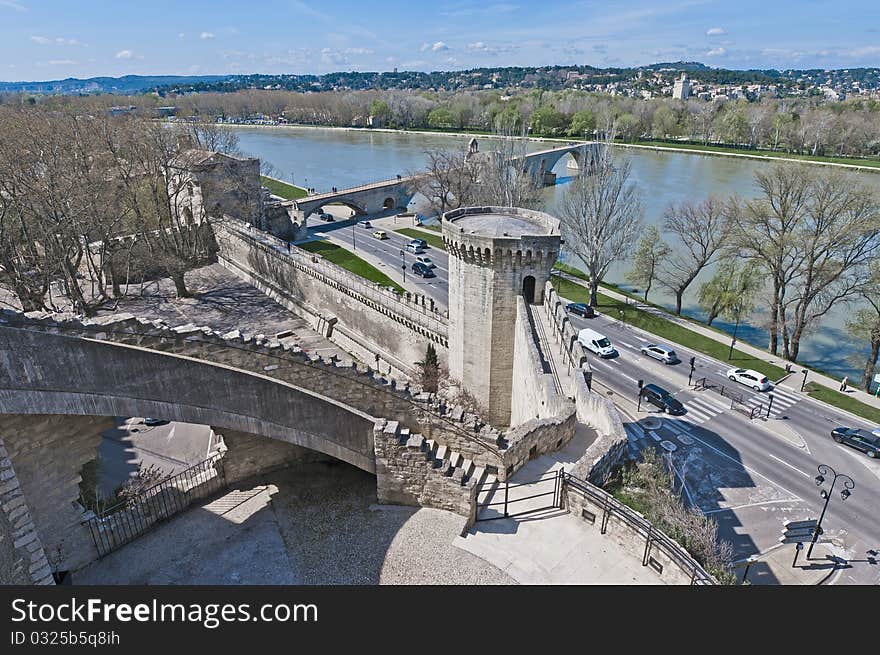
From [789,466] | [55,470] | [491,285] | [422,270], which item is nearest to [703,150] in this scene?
[422,270]

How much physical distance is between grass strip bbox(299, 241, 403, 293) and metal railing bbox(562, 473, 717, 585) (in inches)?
1154

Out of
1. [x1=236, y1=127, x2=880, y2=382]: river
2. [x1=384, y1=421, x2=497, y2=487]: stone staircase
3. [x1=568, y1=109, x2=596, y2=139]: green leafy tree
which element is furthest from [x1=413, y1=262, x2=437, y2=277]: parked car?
[x1=568, y1=109, x2=596, y2=139]: green leafy tree

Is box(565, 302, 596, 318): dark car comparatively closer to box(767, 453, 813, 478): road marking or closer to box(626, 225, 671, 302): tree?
box(626, 225, 671, 302): tree

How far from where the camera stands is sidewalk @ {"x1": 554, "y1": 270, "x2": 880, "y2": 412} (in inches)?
1119

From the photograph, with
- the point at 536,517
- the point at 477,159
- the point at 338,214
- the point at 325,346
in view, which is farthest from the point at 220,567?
the point at 338,214

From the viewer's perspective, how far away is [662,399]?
86.7 feet

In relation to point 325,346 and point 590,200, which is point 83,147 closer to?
point 325,346

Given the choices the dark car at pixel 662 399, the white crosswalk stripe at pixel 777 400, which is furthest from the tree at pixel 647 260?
the dark car at pixel 662 399

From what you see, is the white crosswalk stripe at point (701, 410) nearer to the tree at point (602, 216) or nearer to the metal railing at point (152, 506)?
the tree at point (602, 216)

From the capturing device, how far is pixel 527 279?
2136 cm

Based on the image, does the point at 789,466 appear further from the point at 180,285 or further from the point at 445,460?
the point at 180,285

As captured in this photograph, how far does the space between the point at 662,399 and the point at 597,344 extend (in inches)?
255

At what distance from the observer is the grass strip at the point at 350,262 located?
42.0 m

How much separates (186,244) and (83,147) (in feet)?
29.0
